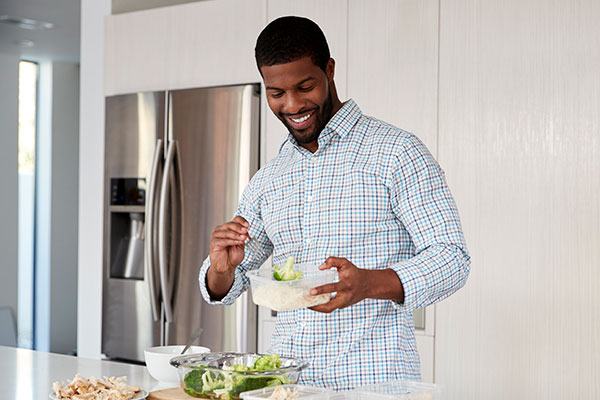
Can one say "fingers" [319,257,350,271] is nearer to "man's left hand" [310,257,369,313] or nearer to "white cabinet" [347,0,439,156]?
"man's left hand" [310,257,369,313]

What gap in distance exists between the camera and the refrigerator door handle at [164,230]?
3295 mm

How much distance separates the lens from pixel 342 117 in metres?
1.66

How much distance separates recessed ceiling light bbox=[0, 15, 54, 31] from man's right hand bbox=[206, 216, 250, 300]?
12.1ft

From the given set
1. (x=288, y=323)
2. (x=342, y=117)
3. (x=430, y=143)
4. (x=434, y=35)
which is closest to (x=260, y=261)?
(x=288, y=323)

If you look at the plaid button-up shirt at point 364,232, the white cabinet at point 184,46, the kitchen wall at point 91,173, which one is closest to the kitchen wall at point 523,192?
the white cabinet at point 184,46

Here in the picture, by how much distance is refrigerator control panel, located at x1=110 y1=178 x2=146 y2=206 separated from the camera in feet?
11.3

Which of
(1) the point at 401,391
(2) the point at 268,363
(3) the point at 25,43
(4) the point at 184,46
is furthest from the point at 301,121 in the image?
(3) the point at 25,43

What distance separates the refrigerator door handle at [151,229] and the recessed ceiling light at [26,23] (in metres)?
2.08

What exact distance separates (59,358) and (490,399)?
57.1 inches

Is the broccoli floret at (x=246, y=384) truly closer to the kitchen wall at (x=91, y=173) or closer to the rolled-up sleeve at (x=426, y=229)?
the rolled-up sleeve at (x=426, y=229)

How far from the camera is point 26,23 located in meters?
4.96

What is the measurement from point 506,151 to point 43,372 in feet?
5.44

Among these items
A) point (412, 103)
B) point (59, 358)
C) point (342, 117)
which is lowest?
point (59, 358)

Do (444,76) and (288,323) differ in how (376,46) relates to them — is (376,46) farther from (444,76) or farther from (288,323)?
(288,323)
